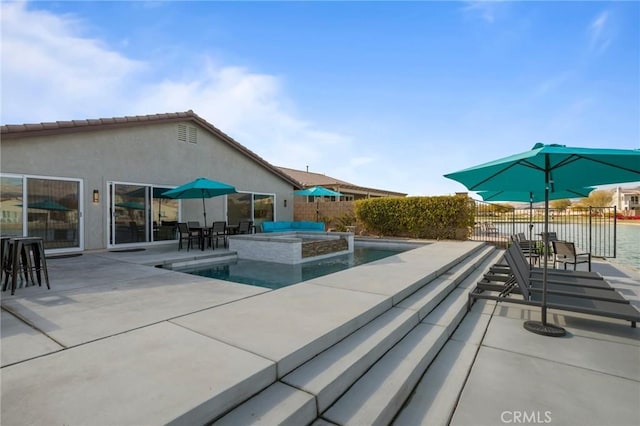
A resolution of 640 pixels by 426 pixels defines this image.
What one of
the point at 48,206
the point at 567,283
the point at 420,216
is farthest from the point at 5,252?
the point at 420,216

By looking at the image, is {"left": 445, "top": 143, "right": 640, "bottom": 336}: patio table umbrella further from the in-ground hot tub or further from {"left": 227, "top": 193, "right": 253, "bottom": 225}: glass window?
{"left": 227, "top": 193, "right": 253, "bottom": 225}: glass window

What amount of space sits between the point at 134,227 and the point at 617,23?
16.6 m

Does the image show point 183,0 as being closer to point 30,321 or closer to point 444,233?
point 30,321

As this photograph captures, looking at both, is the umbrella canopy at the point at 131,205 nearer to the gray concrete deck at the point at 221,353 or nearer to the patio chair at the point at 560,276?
the gray concrete deck at the point at 221,353

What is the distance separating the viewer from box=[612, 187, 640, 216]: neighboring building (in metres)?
59.0

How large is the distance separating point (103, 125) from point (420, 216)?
13154 millimetres

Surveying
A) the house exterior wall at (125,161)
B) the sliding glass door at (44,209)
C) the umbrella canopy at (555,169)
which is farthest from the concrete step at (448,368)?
the house exterior wall at (125,161)

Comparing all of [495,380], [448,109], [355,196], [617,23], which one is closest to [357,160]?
[355,196]

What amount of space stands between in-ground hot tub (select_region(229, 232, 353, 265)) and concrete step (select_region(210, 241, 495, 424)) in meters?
4.80

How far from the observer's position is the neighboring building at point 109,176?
345 inches

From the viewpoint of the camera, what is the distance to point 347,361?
281cm

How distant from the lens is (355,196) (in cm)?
2714

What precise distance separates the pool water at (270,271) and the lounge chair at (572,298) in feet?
11.4

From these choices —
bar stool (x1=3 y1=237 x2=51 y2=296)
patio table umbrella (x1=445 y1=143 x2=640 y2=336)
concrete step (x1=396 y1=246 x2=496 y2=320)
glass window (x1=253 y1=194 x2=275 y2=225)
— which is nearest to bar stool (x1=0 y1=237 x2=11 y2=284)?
bar stool (x1=3 y1=237 x2=51 y2=296)
